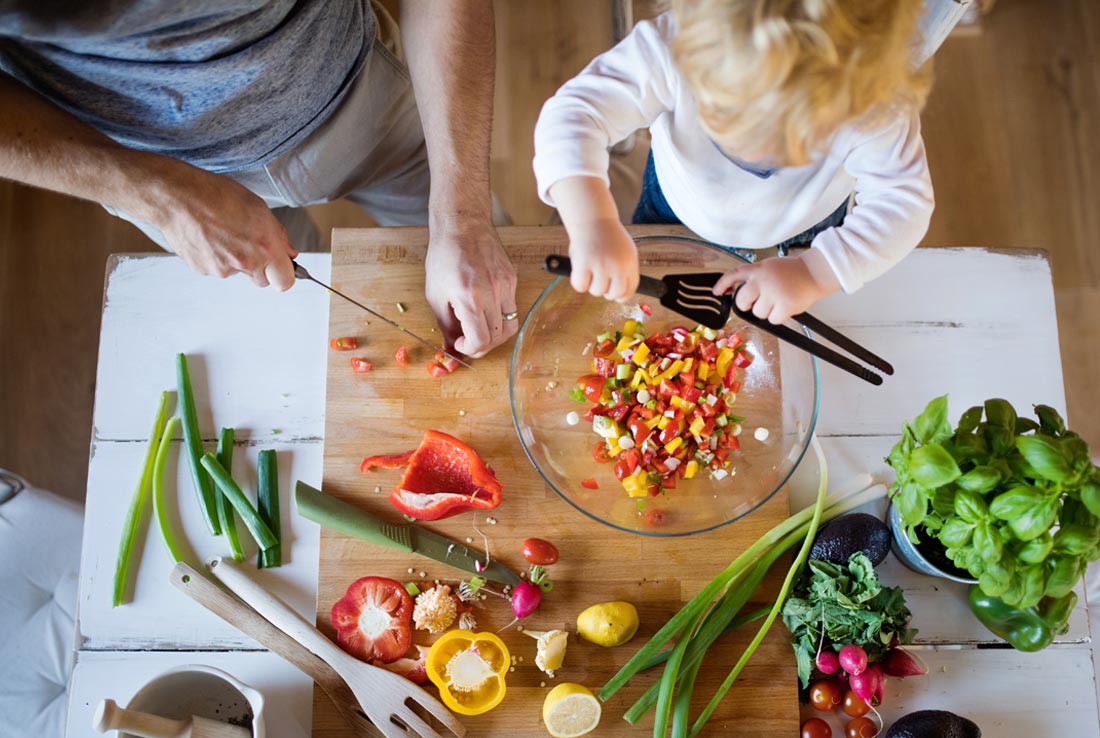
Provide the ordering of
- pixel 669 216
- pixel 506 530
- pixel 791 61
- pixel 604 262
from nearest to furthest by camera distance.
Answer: pixel 791 61
pixel 604 262
pixel 506 530
pixel 669 216

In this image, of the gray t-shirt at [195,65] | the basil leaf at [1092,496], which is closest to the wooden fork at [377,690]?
the gray t-shirt at [195,65]

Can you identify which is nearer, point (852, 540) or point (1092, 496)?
point (1092, 496)

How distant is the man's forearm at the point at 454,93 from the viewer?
1.29 meters

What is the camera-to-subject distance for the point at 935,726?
113 centimetres

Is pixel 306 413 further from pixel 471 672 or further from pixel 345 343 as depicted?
pixel 471 672

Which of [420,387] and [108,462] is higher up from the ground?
[420,387]

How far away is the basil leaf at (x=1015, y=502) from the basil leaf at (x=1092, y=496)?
6cm

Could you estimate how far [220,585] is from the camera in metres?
1.25

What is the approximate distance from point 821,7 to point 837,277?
1.35 feet

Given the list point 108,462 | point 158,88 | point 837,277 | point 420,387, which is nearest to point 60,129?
point 158,88

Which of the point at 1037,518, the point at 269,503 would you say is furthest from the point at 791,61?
the point at 269,503

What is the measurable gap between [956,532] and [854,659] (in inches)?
11.1

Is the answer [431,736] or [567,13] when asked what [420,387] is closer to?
[431,736]

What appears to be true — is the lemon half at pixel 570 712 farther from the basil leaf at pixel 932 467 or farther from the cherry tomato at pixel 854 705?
the basil leaf at pixel 932 467
